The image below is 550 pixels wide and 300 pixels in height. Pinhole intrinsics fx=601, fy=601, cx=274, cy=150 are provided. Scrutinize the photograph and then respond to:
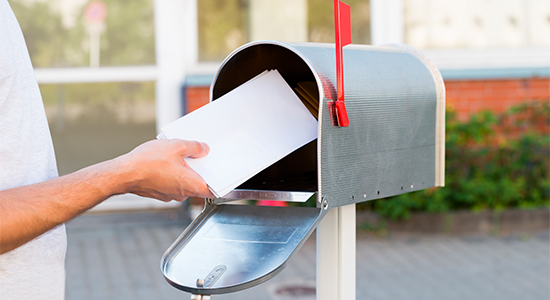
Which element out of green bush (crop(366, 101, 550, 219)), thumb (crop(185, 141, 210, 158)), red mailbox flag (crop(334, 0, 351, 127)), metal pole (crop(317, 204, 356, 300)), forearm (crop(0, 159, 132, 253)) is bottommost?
green bush (crop(366, 101, 550, 219))

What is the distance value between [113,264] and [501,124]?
13.0 ft

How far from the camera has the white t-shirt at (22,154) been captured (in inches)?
53.2

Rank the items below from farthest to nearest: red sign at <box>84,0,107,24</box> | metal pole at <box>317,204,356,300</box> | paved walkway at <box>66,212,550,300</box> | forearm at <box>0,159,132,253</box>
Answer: red sign at <box>84,0,107,24</box> < paved walkway at <box>66,212,550,300</box> < metal pole at <box>317,204,356,300</box> < forearm at <box>0,159,132,253</box>

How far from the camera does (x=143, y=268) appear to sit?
4.79m

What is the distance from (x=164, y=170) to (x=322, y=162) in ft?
1.26

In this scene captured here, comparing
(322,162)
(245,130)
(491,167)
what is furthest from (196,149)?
(491,167)

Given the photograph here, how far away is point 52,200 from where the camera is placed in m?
1.28

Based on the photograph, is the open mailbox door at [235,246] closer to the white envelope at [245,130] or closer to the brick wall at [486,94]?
the white envelope at [245,130]

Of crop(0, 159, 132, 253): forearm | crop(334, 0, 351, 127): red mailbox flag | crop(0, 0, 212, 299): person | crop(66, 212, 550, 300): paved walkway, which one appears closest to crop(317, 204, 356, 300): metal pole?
crop(334, 0, 351, 127): red mailbox flag

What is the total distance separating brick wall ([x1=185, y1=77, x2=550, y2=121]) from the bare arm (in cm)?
483

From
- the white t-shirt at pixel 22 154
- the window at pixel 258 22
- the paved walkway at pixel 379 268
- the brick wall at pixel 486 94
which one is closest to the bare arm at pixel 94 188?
the white t-shirt at pixel 22 154

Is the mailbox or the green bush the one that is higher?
the mailbox

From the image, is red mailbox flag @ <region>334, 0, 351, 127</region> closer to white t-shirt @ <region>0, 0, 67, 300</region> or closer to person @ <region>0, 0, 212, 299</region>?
person @ <region>0, 0, 212, 299</region>

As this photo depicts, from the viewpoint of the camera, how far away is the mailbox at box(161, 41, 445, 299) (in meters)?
1.39
